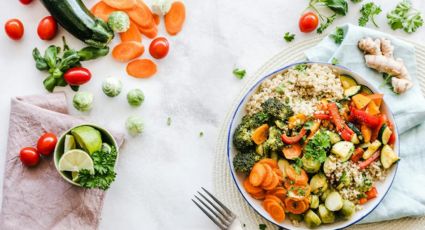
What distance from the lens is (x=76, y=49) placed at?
14.9 feet

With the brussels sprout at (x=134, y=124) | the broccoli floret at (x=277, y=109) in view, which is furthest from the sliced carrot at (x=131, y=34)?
the broccoli floret at (x=277, y=109)

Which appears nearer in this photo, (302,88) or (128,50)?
(302,88)

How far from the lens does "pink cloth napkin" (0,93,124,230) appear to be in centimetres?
430

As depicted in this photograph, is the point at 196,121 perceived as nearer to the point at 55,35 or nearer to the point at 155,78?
the point at 155,78

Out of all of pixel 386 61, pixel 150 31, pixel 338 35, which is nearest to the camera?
pixel 386 61

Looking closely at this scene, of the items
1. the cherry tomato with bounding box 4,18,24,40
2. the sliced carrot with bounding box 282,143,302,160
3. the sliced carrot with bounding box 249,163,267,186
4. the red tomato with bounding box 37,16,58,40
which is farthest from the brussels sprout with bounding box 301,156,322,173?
the cherry tomato with bounding box 4,18,24,40

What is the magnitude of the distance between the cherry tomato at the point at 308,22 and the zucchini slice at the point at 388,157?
1214mm

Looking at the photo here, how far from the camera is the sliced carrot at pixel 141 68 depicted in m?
4.49

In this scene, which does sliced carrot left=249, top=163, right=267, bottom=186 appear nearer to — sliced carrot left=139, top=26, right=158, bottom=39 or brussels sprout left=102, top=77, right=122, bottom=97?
brussels sprout left=102, top=77, right=122, bottom=97

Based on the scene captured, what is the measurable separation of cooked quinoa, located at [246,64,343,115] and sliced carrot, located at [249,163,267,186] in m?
0.46

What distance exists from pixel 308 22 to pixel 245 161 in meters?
1.36

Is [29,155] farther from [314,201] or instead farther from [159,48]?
[314,201]

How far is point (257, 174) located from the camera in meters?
3.84

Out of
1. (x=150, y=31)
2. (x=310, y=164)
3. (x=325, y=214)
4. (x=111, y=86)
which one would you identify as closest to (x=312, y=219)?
(x=325, y=214)
